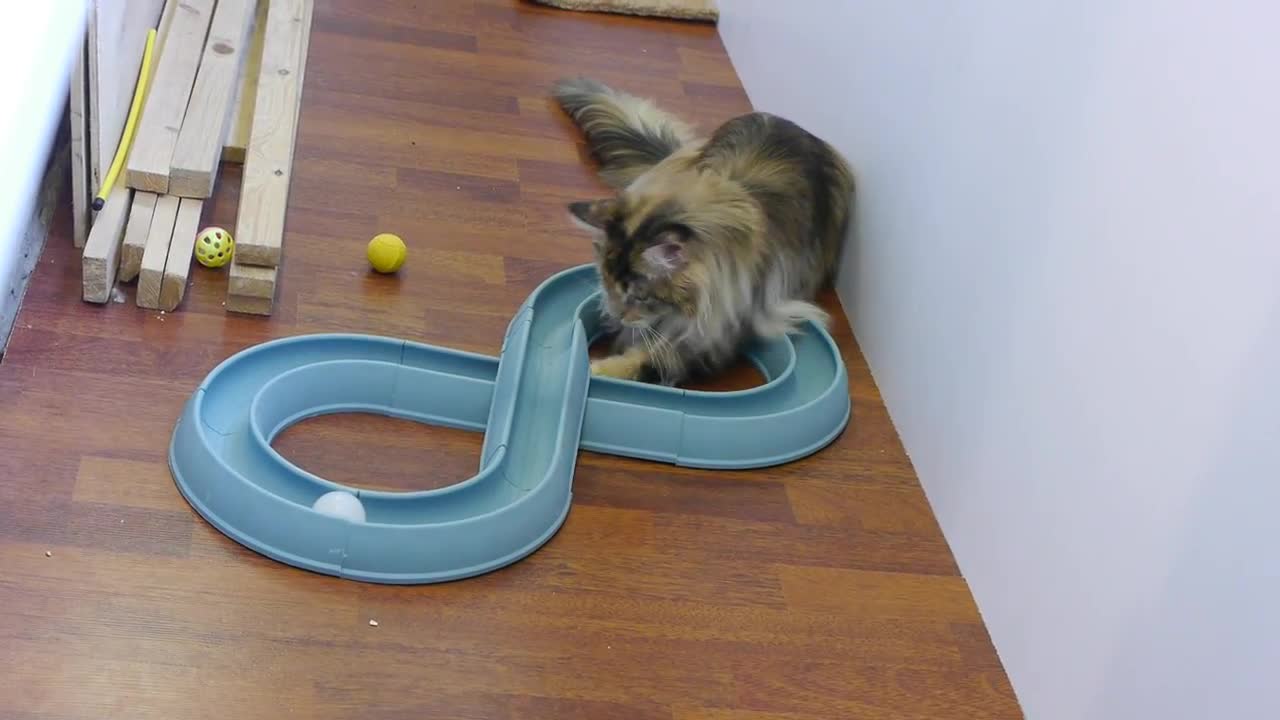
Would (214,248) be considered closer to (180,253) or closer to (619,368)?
(180,253)

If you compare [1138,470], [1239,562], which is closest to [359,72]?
[1138,470]

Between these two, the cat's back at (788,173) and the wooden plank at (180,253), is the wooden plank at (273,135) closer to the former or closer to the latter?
the wooden plank at (180,253)

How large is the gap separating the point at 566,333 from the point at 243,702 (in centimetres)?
113

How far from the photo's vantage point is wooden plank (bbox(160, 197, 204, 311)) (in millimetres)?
2637

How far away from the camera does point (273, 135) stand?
314 cm

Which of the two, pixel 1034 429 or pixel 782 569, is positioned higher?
pixel 1034 429

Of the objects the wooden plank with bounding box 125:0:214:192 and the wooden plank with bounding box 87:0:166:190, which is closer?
the wooden plank with bounding box 87:0:166:190

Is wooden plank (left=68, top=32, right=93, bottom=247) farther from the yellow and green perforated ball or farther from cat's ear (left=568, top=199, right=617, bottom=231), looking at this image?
cat's ear (left=568, top=199, right=617, bottom=231)

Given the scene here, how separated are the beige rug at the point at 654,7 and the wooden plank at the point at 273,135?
1010 mm

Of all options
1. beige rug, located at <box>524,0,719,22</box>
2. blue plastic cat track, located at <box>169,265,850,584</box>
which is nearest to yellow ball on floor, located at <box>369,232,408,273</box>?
blue plastic cat track, located at <box>169,265,850,584</box>

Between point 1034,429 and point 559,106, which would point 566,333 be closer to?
point 1034,429

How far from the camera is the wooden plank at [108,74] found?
2643mm

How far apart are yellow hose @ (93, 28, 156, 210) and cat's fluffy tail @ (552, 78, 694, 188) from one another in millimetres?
1158

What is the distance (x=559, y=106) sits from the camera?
3.87 meters
